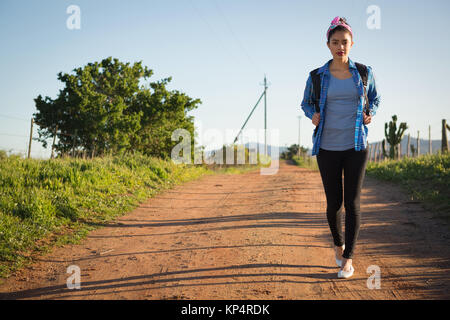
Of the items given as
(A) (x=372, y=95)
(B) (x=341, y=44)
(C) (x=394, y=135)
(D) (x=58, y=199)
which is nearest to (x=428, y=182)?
(A) (x=372, y=95)

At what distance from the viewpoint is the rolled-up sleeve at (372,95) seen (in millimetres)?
2986

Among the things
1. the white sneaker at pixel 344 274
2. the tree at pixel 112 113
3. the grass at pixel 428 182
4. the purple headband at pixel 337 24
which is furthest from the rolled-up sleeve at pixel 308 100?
the tree at pixel 112 113

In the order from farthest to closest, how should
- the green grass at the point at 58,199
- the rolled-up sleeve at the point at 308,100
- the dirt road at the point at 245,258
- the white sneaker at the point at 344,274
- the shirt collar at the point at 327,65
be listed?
the green grass at the point at 58,199 → the rolled-up sleeve at the point at 308,100 → the shirt collar at the point at 327,65 → the white sneaker at the point at 344,274 → the dirt road at the point at 245,258

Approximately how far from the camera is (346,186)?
2.97 m

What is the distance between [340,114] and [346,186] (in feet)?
2.12

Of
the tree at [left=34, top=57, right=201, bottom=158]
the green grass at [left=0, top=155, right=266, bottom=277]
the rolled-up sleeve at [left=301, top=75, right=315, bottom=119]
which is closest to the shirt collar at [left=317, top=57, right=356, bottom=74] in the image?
the rolled-up sleeve at [left=301, top=75, right=315, bottom=119]

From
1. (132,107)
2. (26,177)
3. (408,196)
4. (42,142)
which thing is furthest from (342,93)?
(42,142)

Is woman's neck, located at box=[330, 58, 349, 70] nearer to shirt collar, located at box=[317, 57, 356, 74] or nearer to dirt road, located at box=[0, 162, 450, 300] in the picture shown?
shirt collar, located at box=[317, 57, 356, 74]

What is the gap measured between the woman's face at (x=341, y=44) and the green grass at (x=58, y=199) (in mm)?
3641

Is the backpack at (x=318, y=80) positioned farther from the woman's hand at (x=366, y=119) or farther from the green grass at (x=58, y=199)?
the green grass at (x=58, y=199)

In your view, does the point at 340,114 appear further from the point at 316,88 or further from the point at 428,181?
the point at 428,181

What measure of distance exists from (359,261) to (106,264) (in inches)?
100

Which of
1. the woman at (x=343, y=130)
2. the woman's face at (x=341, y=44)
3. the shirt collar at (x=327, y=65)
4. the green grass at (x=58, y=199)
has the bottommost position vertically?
the green grass at (x=58, y=199)

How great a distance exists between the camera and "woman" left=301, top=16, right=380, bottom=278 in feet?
9.52
